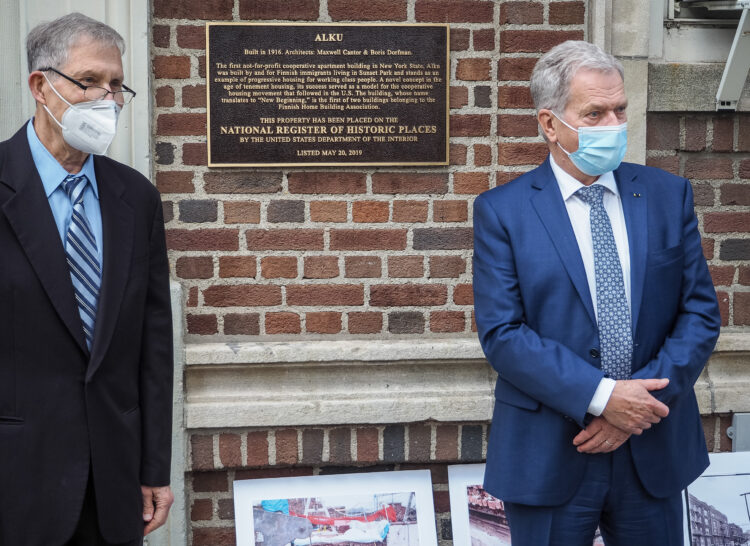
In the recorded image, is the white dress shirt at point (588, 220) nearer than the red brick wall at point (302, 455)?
Yes

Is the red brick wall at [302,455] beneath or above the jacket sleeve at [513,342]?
beneath

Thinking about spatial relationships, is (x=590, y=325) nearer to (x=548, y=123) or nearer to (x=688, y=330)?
(x=688, y=330)

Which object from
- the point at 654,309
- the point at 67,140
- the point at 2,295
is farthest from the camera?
the point at 654,309

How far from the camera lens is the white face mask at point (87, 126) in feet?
6.77

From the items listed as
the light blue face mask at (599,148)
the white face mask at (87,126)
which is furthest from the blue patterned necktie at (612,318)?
the white face mask at (87,126)

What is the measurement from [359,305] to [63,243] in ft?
4.77

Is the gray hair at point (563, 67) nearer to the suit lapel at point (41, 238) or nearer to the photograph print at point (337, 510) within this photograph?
the suit lapel at point (41, 238)

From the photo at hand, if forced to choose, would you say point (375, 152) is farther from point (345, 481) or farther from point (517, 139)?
point (345, 481)

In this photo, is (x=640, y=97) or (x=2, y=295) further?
(x=640, y=97)

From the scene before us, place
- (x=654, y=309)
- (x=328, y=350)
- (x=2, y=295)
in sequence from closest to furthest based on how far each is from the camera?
(x=2, y=295) < (x=654, y=309) < (x=328, y=350)

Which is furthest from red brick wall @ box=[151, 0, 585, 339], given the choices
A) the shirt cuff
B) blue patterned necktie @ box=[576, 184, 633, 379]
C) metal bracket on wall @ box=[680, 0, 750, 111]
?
the shirt cuff

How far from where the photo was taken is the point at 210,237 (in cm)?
322

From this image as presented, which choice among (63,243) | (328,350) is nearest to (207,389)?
(328,350)

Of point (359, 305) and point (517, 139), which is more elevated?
point (517, 139)
